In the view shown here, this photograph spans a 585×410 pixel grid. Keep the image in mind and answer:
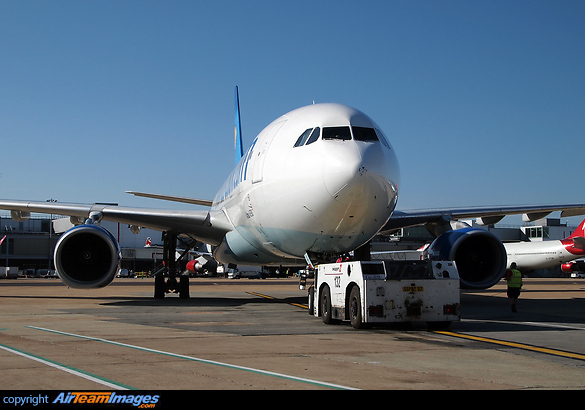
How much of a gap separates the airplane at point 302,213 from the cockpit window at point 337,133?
0.02 m

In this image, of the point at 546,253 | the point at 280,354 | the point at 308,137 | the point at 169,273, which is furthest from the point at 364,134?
the point at 546,253

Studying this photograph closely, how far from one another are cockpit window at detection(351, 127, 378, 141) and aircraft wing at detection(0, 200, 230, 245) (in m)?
6.94

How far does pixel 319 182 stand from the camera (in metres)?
11.8

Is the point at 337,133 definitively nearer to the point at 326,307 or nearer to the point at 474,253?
the point at 326,307

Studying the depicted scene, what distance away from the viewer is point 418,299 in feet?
38.1

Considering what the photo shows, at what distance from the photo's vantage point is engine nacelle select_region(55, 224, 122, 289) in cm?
1698

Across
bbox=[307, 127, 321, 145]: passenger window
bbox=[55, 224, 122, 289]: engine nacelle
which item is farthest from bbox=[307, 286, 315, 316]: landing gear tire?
bbox=[55, 224, 122, 289]: engine nacelle

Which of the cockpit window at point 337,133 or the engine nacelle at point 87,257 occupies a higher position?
the cockpit window at point 337,133

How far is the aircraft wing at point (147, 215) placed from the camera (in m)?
18.8

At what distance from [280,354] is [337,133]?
5.66 m

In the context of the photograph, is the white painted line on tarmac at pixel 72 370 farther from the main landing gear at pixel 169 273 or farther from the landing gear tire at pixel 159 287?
the landing gear tire at pixel 159 287

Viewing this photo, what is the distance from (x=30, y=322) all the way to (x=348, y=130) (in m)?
7.53

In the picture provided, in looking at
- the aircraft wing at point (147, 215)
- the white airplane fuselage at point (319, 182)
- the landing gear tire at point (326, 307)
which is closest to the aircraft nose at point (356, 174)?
the white airplane fuselage at point (319, 182)
